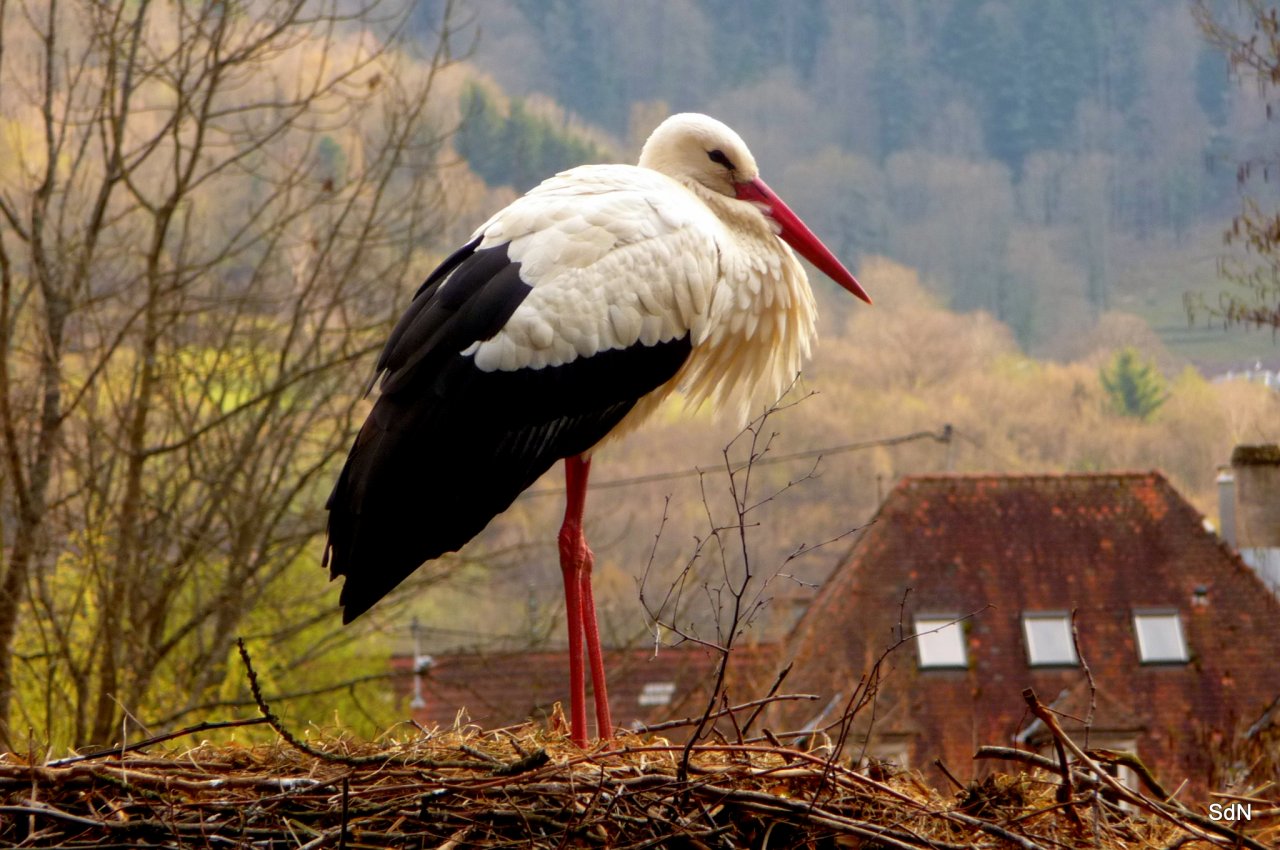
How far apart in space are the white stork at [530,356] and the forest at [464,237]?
1.27ft

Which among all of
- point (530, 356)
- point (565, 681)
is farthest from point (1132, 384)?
point (530, 356)

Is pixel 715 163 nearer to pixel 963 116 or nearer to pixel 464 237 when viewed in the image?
pixel 464 237

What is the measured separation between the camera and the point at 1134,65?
3036 centimetres

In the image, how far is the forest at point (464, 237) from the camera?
9031mm

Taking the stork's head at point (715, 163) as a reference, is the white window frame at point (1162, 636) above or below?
below

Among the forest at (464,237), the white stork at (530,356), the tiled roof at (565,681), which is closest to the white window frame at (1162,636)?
the forest at (464,237)

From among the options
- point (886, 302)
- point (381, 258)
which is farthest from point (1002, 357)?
point (381, 258)

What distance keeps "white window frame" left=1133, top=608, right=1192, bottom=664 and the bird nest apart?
1184 centimetres

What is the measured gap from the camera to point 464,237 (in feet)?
45.2

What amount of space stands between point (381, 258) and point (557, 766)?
8.35m

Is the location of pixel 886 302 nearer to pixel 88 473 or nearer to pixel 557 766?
pixel 88 473

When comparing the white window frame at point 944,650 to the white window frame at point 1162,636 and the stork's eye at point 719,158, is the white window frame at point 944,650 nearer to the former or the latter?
the white window frame at point 1162,636

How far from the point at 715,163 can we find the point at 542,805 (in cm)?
195

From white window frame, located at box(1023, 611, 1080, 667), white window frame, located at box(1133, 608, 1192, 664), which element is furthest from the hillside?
white window frame, located at box(1023, 611, 1080, 667)
